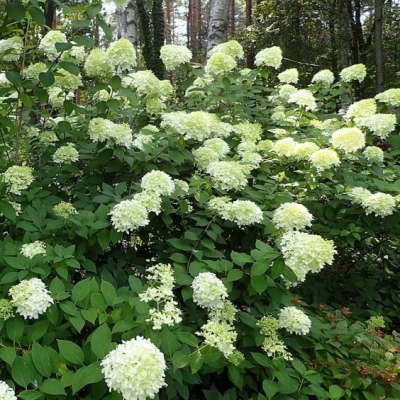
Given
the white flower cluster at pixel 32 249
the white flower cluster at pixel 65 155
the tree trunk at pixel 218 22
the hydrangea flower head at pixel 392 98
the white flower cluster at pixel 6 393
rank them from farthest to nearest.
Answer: the tree trunk at pixel 218 22 < the hydrangea flower head at pixel 392 98 < the white flower cluster at pixel 65 155 < the white flower cluster at pixel 32 249 < the white flower cluster at pixel 6 393

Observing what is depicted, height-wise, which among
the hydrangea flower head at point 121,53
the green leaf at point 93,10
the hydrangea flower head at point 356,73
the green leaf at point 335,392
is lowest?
the green leaf at point 335,392

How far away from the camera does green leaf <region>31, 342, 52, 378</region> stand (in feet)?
4.21

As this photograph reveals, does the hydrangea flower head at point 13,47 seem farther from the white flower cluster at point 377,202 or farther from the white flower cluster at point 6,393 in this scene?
the white flower cluster at point 377,202

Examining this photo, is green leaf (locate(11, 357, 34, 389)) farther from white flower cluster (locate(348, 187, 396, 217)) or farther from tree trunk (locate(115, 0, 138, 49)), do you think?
tree trunk (locate(115, 0, 138, 49))

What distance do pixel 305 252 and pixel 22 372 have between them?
1065 millimetres

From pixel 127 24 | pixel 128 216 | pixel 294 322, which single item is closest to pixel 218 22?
pixel 127 24

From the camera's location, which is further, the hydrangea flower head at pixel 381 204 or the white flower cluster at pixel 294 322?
the hydrangea flower head at pixel 381 204

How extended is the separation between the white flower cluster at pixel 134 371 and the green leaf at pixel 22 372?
0.26 meters

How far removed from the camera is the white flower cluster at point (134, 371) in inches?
45.2

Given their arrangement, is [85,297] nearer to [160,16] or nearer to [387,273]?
[387,273]

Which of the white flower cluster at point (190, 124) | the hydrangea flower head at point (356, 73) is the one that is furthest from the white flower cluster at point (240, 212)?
the hydrangea flower head at point (356, 73)

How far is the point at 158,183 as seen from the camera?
1.90m

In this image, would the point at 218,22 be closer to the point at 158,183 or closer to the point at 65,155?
the point at 65,155

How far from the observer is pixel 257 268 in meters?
1.61
